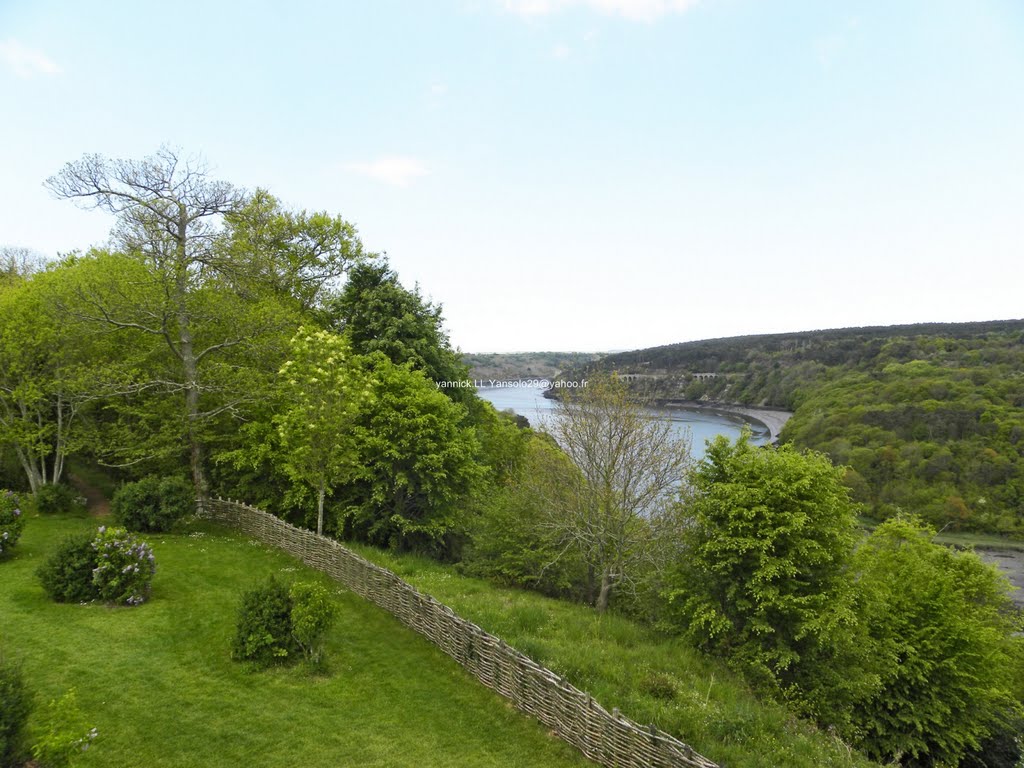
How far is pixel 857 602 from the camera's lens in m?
14.3

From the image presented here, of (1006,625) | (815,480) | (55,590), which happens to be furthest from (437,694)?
(1006,625)

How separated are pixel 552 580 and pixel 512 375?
128 m

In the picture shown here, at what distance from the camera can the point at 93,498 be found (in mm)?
23859

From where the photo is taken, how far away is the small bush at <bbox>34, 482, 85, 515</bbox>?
20.0 meters

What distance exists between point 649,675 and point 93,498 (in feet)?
81.1

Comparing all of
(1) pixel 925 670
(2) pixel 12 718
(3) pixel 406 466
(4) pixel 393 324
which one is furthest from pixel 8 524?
(1) pixel 925 670

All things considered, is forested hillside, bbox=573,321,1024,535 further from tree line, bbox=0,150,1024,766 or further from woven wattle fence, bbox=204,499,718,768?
woven wattle fence, bbox=204,499,718,768

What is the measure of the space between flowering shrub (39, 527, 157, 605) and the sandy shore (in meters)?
86.6

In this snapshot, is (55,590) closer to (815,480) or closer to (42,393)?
(42,393)

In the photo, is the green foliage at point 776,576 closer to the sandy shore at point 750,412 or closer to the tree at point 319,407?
Answer: the tree at point 319,407

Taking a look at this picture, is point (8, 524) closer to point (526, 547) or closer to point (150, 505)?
point (150, 505)

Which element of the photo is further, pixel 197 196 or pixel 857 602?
pixel 197 196

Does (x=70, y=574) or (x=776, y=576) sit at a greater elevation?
(x=70, y=574)

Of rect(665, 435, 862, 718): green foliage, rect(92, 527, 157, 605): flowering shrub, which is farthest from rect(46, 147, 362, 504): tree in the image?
rect(665, 435, 862, 718): green foliage
